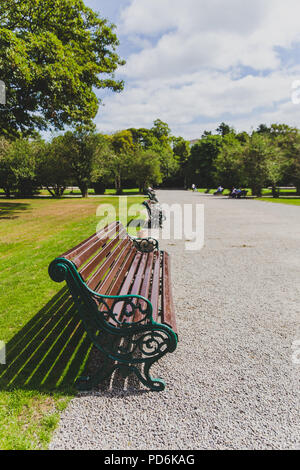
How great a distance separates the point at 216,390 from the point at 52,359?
1.64 metres

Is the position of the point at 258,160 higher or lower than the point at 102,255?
higher

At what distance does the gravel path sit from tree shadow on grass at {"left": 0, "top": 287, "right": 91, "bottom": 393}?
→ 0.38 meters

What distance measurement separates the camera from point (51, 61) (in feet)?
41.7

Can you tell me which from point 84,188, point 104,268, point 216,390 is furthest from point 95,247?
point 84,188

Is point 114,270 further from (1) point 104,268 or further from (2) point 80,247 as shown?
(2) point 80,247

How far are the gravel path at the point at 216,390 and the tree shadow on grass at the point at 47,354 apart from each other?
15.1 inches

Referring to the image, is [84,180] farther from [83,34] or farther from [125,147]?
[125,147]

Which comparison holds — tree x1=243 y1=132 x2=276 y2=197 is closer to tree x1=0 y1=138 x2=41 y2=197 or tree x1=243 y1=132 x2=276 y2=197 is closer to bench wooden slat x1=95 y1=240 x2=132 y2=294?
tree x1=0 y1=138 x2=41 y2=197

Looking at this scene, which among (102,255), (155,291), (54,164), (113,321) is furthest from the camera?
(54,164)

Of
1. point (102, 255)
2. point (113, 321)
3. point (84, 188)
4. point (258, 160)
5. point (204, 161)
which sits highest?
point (204, 161)

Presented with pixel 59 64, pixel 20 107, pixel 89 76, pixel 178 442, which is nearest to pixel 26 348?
pixel 178 442

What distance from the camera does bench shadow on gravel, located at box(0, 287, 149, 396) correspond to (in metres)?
2.64

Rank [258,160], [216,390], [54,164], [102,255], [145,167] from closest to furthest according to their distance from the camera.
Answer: [216,390]
[102,255]
[258,160]
[54,164]
[145,167]

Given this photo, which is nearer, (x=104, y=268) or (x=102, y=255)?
(x=104, y=268)
